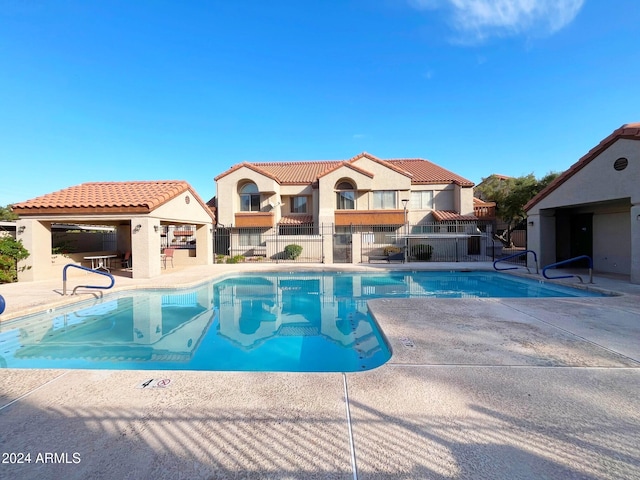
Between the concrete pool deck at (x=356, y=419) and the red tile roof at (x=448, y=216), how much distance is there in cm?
2024

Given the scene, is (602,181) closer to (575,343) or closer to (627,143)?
(627,143)

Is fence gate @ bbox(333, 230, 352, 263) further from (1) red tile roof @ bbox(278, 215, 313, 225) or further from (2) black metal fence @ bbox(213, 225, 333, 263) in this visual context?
(1) red tile roof @ bbox(278, 215, 313, 225)

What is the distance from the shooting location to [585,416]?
3197mm

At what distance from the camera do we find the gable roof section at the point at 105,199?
1373 cm

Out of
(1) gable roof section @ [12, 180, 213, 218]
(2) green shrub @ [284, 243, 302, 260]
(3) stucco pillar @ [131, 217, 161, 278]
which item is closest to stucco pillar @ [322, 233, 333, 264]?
(2) green shrub @ [284, 243, 302, 260]

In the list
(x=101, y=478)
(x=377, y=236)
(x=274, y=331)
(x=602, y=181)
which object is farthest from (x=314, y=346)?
(x=377, y=236)

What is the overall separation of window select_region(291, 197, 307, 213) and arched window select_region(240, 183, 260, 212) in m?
3.35

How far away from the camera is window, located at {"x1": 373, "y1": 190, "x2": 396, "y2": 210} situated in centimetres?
2536

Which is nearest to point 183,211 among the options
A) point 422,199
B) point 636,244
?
point 422,199

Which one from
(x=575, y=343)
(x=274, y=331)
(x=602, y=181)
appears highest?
(x=602, y=181)

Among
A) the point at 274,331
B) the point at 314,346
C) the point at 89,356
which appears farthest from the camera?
the point at 274,331

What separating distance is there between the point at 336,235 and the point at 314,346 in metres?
18.3

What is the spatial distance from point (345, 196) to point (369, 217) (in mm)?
2858

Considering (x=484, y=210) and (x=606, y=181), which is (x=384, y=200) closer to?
(x=484, y=210)
